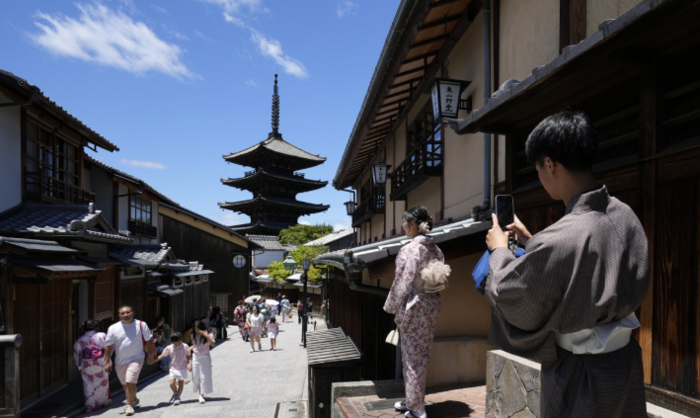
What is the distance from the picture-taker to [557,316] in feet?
5.56

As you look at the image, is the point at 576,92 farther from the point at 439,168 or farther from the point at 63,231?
the point at 63,231

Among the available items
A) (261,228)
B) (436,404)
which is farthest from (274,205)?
(436,404)

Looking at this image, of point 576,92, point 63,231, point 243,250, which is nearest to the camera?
point 576,92

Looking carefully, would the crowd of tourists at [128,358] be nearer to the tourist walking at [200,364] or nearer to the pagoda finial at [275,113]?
the tourist walking at [200,364]

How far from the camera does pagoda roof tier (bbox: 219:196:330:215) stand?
49.9 meters

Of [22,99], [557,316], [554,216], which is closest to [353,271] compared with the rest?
[554,216]

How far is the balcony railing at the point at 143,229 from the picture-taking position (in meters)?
19.7

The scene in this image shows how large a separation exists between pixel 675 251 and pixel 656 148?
Answer: 70 centimetres

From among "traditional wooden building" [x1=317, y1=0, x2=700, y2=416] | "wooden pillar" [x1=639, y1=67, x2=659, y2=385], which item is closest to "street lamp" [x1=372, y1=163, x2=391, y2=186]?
"traditional wooden building" [x1=317, y1=0, x2=700, y2=416]

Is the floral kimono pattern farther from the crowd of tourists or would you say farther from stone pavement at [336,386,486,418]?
stone pavement at [336,386,486,418]

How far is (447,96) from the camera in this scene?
20.5ft

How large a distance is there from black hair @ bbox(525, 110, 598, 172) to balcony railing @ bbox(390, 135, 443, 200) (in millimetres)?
5774

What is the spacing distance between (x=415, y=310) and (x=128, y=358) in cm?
660

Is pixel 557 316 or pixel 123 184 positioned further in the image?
pixel 123 184
